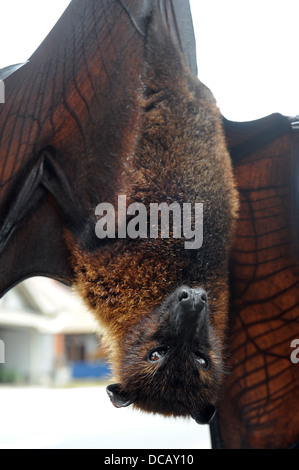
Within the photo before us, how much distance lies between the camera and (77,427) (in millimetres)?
14969

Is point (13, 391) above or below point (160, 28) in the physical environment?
above

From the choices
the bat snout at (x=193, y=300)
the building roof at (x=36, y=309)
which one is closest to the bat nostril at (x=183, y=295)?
the bat snout at (x=193, y=300)

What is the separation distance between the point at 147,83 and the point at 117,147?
352 millimetres

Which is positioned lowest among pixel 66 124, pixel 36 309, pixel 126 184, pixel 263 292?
pixel 263 292

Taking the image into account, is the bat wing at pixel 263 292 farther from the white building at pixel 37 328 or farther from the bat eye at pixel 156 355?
the white building at pixel 37 328

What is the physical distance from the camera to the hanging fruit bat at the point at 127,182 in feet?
8.71

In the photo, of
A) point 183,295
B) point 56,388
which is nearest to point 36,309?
point 56,388

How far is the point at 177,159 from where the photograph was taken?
106 inches

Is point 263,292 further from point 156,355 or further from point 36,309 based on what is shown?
point 36,309

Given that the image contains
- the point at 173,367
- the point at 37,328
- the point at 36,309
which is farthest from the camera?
the point at 37,328

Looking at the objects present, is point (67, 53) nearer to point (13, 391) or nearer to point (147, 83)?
point (147, 83)

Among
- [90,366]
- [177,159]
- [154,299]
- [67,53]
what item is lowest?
[154,299]

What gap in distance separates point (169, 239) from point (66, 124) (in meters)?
0.83
